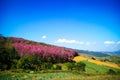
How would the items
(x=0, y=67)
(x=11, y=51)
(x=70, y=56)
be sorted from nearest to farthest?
(x=0, y=67) < (x=11, y=51) < (x=70, y=56)

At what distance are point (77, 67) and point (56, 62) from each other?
11.7 ft

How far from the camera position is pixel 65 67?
671 inches

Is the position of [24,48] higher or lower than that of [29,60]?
higher

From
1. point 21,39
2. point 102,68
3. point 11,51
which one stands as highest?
point 21,39

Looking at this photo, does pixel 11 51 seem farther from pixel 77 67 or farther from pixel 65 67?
pixel 77 67

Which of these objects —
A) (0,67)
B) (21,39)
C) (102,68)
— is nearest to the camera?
(0,67)

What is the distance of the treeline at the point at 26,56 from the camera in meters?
14.6

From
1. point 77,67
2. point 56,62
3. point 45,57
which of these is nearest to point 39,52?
Result: point 45,57

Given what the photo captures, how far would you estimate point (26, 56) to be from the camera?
16562 millimetres

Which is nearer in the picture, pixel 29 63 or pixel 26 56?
pixel 29 63

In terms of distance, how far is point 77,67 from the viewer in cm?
1625

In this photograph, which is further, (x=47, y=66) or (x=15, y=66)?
(x=47, y=66)

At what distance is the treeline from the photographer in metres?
14.6

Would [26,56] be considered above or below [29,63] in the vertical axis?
above
